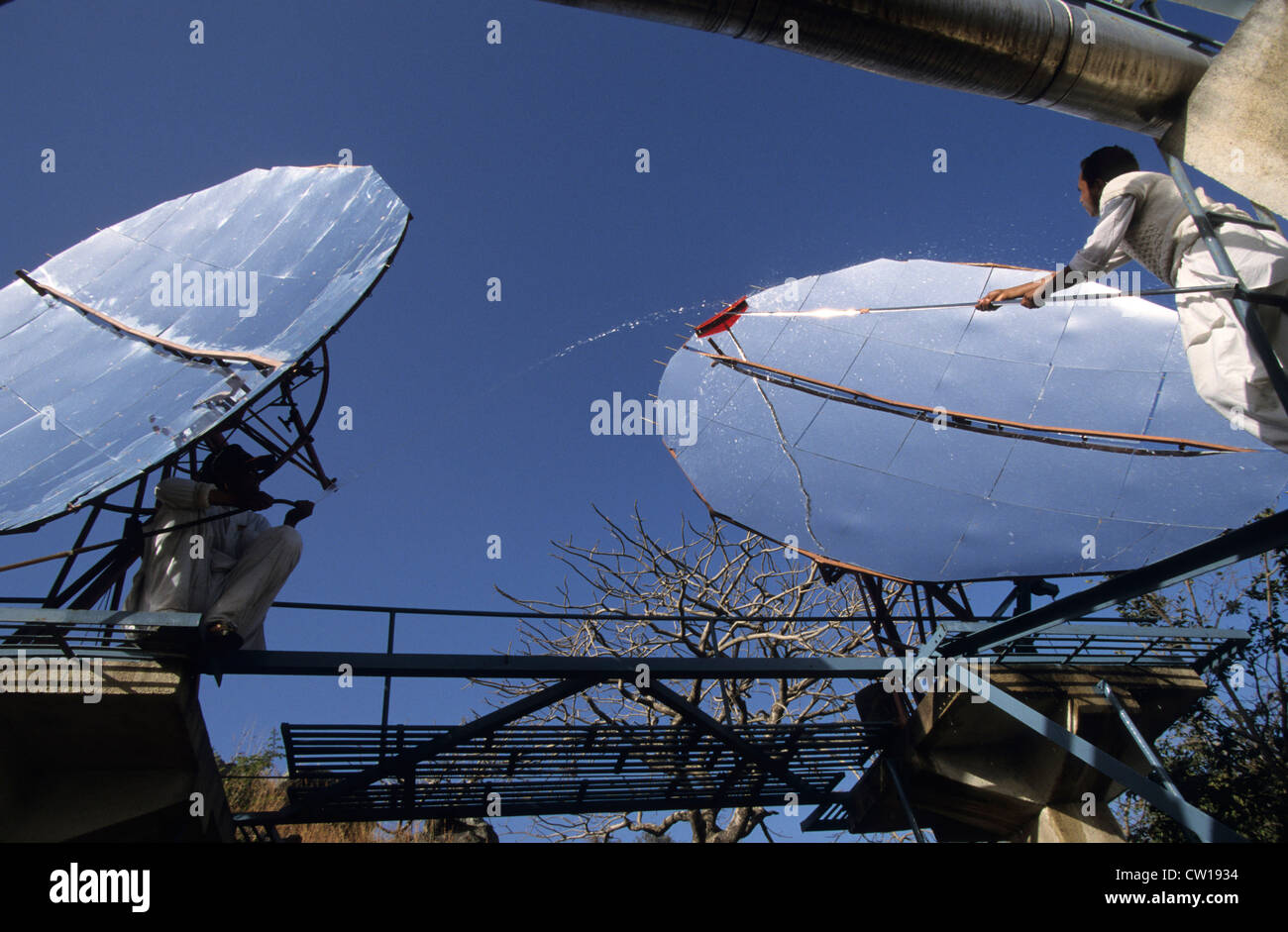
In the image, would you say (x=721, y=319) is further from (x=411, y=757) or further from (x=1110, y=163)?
(x=411, y=757)

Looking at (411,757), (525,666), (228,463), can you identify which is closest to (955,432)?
(525,666)

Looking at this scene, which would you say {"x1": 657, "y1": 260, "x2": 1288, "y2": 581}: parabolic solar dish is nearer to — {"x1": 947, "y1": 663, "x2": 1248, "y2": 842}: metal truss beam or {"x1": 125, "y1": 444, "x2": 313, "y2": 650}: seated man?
{"x1": 947, "y1": 663, "x2": 1248, "y2": 842}: metal truss beam

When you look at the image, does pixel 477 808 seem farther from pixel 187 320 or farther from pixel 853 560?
pixel 187 320

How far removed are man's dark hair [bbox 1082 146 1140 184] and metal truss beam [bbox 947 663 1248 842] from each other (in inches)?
219

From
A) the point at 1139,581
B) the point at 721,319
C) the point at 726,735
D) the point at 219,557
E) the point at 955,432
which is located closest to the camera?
the point at 1139,581

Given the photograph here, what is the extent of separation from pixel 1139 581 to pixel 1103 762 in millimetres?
2158

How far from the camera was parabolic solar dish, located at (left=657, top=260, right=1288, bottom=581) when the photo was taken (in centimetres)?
1091

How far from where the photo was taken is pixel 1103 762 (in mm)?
9188

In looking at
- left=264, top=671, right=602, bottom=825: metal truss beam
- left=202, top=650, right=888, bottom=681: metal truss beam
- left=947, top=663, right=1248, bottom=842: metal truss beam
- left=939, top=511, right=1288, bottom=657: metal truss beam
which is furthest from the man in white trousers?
left=264, top=671, right=602, bottom=825: metal truss beam

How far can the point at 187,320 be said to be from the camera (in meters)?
11.0

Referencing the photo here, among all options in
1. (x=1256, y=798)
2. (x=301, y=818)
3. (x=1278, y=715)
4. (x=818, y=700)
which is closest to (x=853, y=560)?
(x=301, y=818)

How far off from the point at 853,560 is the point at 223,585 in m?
7.26
